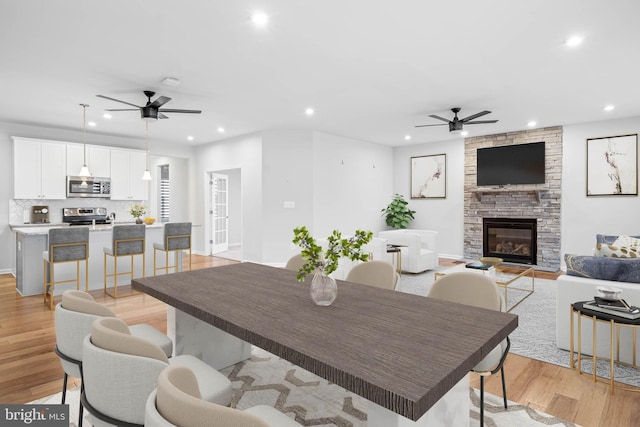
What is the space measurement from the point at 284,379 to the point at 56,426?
128 centimetres

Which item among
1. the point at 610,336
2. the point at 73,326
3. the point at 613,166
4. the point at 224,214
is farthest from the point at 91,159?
the point at 613,166

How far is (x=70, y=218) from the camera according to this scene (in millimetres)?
6867

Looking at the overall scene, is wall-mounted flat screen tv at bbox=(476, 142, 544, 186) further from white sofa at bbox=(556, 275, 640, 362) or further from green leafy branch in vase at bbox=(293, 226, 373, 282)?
green leafy branch in vase at bbox=(293, 226, 373, 282)

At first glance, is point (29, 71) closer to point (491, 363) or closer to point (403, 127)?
point (491, 363)

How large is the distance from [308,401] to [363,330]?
1136 mm

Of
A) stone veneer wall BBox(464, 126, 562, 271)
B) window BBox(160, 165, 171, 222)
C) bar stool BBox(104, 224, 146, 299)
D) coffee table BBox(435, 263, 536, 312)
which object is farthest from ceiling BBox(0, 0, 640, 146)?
window BBox(160, 165, 171, 222)

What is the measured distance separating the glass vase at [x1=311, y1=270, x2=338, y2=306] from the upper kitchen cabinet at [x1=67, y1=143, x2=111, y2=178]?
275 inches

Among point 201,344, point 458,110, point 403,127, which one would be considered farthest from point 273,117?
point 201,344

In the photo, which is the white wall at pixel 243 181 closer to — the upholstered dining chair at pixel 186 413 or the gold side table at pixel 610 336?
the gold side table at pixel 610 336

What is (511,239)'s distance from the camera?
7355mm

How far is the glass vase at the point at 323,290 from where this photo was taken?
5.53 ft

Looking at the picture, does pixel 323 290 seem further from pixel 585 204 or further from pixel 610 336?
pixel 585 204

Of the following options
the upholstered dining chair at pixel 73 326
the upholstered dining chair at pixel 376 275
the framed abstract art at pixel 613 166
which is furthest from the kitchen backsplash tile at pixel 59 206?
the framed abstract art at pixel 613 166

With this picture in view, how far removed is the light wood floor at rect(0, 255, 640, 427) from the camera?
209cm
